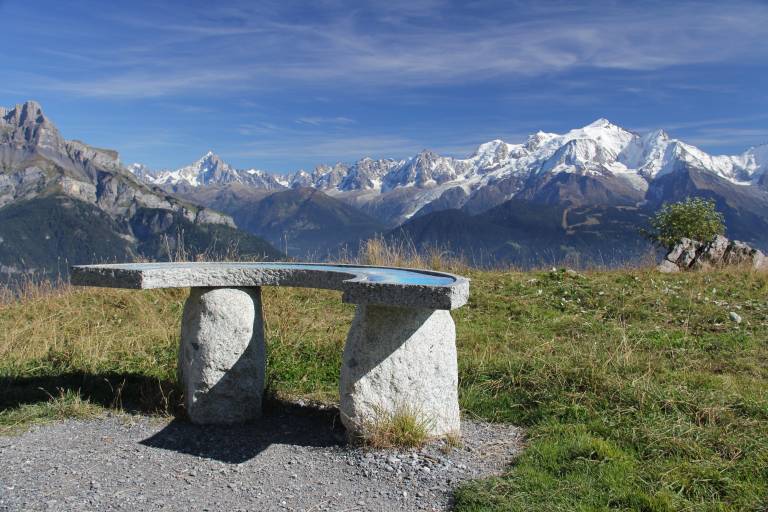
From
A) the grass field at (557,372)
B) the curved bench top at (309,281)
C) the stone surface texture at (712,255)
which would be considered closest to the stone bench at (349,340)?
the curved bench top at (309,281)

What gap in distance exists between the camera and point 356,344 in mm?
6059

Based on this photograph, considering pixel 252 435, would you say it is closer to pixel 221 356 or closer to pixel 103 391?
pixel 221 356

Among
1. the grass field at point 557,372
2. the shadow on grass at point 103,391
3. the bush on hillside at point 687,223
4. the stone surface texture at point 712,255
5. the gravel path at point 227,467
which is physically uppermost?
the bush on hillside at point 687,223

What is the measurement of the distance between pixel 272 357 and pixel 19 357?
3.64 metres

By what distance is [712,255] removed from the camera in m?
21.1

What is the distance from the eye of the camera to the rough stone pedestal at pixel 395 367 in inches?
233

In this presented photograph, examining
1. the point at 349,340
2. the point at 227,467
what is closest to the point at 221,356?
the point at 227,467

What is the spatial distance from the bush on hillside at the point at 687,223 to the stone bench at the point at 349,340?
75.0 ft

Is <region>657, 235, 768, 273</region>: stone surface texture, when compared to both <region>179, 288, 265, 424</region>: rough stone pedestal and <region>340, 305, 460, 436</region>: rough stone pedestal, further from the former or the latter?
<region>179, 288, 265, 424</region>: rough stone pedestal

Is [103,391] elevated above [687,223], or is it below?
below

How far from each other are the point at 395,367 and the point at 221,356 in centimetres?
204

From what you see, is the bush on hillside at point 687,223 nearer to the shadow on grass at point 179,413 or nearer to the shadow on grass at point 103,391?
the shadow on grass at point 179,413

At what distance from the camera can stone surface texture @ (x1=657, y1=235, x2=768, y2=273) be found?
20.2 metres

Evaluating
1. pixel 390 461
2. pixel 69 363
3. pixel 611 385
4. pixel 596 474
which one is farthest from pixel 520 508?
pixel 69 363
